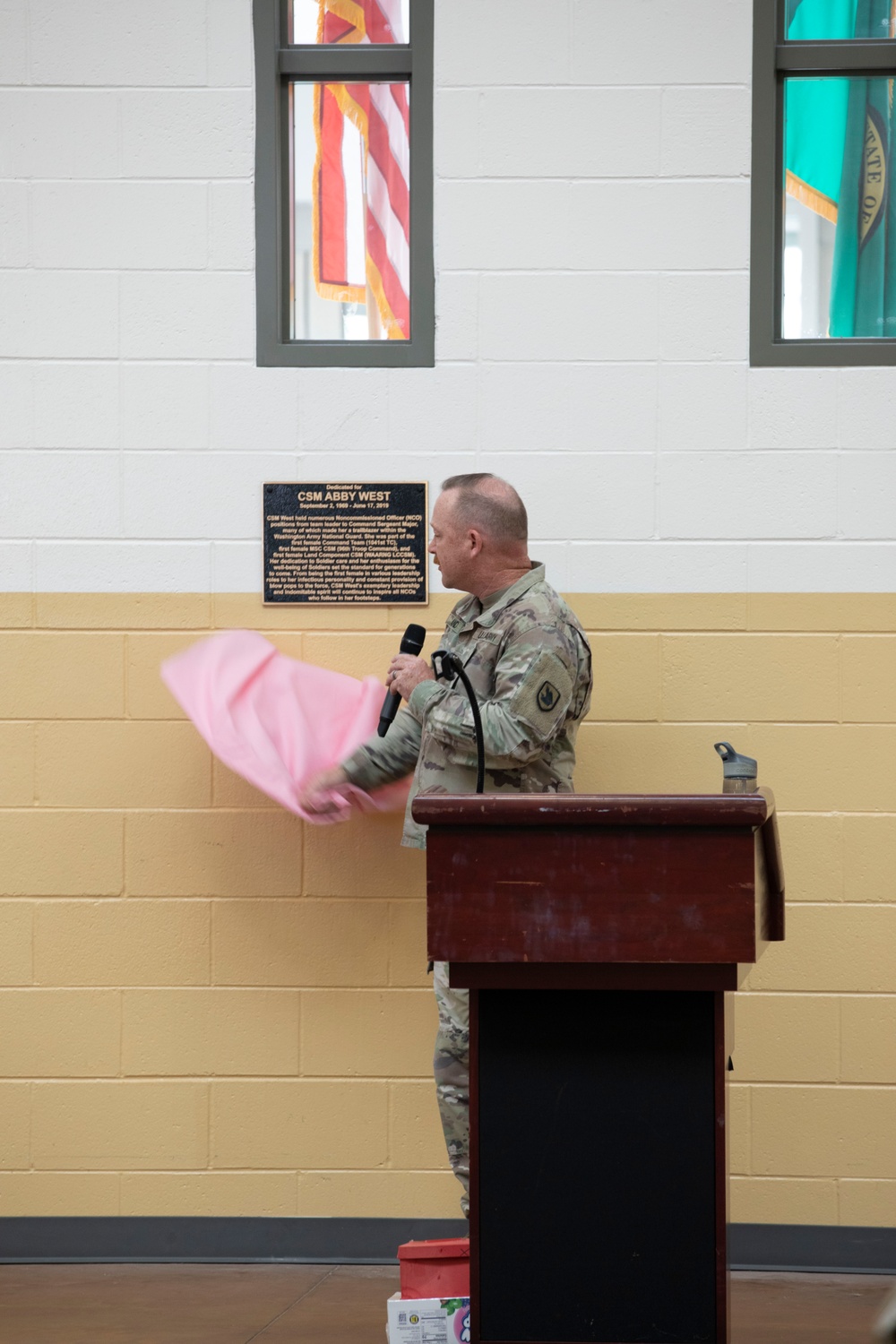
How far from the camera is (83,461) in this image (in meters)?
3.30

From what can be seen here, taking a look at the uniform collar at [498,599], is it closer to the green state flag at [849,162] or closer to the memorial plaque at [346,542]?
the memorial plaque at [346,542]

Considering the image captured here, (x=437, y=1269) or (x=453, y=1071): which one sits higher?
(x=453, y=1071)

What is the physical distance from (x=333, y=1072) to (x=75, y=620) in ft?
4.41

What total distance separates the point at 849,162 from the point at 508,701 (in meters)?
1.81

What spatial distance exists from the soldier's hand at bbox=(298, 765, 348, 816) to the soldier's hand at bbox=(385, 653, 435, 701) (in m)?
0.32

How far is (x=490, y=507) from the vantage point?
2.88m

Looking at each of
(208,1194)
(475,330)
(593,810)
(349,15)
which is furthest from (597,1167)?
(349,15)

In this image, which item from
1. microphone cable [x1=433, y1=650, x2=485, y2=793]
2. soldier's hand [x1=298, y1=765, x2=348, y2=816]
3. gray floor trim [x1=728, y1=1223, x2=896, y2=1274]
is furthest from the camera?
gray floor trim [x1=728, y1=1223, x2=896, y2=1274]

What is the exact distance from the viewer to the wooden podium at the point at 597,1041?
190 cm

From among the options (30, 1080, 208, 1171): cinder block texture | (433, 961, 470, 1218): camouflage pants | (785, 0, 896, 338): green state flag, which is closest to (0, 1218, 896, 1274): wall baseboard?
(30, 1080, 208, 1171): cinder block texture

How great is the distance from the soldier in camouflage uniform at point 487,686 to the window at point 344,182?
62 centimetres

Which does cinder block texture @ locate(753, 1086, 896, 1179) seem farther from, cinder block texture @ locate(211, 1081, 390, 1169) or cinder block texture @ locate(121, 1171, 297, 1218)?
cinder block texture @ locate(121, 1171, 297, 1218)

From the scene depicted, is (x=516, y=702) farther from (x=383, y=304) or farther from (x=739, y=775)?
(x=383, y=304)

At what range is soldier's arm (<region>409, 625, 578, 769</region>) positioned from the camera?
103 inches
